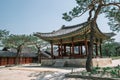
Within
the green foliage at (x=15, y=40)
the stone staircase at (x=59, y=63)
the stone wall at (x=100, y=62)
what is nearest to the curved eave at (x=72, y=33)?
the stone staircase at (x=59, y=63)

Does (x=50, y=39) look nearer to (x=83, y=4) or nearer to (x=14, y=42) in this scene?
(x=83, y=4)

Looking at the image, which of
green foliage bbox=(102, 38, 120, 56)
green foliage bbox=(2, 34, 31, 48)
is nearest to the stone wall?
green foliage bbox=(2, 34, 31, 48)

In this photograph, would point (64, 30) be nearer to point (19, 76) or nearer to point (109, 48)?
point (19, 76)

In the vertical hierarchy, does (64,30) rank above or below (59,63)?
above

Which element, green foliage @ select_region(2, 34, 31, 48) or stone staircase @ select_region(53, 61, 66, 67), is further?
green foliage @ select_region(2, 34, 31, 48)

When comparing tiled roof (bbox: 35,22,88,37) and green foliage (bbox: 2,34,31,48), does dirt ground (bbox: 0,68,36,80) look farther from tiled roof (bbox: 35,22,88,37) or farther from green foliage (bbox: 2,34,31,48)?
green foliage (bbox: 2,34,31,48)

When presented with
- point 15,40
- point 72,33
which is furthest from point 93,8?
point 15,40

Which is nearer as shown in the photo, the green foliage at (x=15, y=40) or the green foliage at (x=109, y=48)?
the green foliage at (x=15, y=40)

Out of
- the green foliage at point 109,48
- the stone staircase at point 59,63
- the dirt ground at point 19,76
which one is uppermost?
the green foliage at point 109,48

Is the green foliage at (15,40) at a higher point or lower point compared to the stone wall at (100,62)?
higher

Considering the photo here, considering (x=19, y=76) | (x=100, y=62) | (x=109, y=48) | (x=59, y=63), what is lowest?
(x=19, y=76)

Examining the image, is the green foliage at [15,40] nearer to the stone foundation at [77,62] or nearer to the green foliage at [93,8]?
the stone foundation at [77,62]

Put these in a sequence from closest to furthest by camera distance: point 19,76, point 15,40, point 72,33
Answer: point 19,76 < point 72,33 < point 15,40

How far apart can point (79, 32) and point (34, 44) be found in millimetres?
19249
